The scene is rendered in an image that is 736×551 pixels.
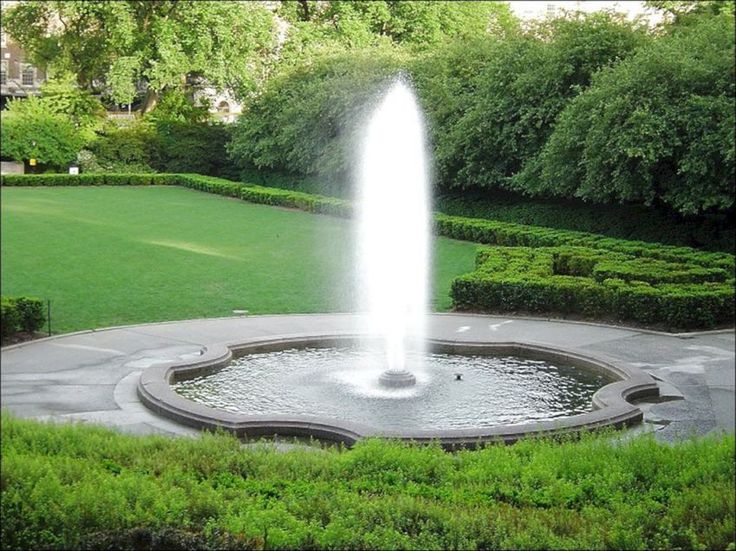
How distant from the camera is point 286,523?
9.73 ft

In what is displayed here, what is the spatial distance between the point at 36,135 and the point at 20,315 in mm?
823

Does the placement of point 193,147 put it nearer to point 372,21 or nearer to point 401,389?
point 372,21

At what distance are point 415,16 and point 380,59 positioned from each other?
449 inches

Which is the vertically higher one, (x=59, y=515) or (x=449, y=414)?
(x=59, y=515)

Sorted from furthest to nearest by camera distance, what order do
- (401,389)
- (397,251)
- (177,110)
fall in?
(177,110)
(397,251)
(401,389)

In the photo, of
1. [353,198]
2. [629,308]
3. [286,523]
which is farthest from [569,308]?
[353,198]

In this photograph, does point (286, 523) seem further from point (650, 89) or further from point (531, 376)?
point (650, 89)

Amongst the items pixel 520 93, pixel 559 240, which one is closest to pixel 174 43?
pixel 520 93

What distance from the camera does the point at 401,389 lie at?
6.26m

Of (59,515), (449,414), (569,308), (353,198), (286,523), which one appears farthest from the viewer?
(353,198)

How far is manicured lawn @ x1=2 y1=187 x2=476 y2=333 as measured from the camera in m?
1.99

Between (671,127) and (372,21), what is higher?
(372,21)

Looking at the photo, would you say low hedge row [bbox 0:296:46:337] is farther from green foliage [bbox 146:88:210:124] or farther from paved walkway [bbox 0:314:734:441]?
green foliage [bbox 146:88:210:124]

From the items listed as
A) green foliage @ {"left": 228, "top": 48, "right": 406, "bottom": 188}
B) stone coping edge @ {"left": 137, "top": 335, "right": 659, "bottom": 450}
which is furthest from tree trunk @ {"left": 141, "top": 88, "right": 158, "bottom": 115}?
stone coping edge @ {"left": 137, "top": 335, "right": 659, "bottom": 450}
